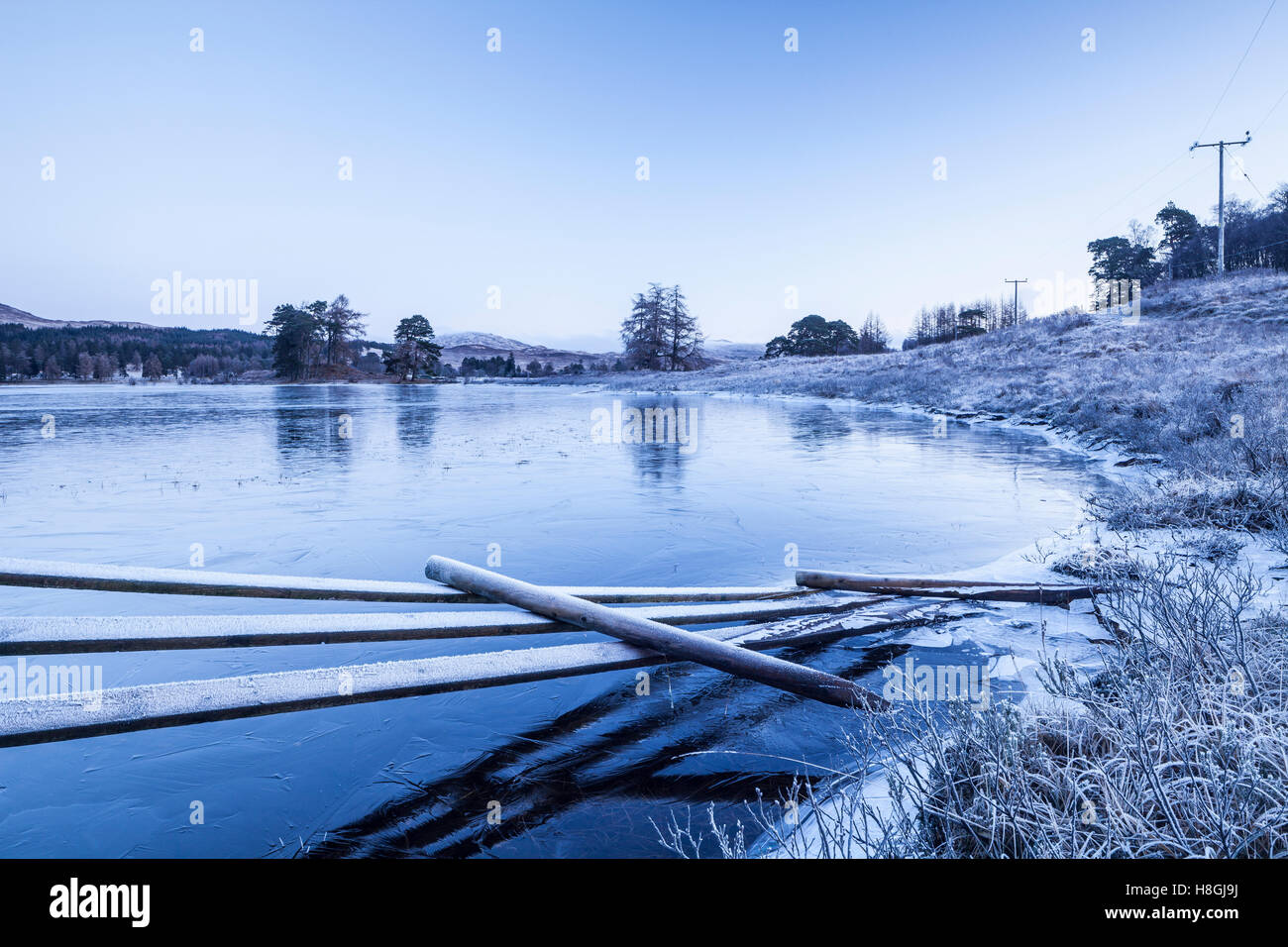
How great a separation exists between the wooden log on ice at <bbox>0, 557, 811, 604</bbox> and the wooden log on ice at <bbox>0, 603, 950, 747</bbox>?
25.2 inches

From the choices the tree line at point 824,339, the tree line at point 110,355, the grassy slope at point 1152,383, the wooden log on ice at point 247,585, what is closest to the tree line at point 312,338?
the tree line at point 110,355

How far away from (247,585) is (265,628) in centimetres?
71

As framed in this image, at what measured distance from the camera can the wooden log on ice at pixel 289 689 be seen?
2340 millimetres

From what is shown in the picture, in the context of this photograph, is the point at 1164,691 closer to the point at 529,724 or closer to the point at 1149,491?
the point at 529,724

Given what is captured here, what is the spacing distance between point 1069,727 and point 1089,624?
2310 mm

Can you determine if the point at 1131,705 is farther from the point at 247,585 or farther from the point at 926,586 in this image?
the point at 247,585

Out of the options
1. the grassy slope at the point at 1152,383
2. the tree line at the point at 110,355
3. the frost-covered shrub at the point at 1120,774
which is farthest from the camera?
the tree line at the point at 110,355

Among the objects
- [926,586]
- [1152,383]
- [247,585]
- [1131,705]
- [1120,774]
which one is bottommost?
[926,586]

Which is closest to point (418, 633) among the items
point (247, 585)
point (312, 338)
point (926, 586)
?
point (247, 585)

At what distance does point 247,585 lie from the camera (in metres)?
3.65

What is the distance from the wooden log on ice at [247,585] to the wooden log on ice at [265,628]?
0.16 meters

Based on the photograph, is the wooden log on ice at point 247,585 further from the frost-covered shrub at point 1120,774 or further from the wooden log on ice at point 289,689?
the frost-covered shrub at point 1120,774

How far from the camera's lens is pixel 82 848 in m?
2.51

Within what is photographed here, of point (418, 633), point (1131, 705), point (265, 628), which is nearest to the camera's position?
point (1131, 705)
